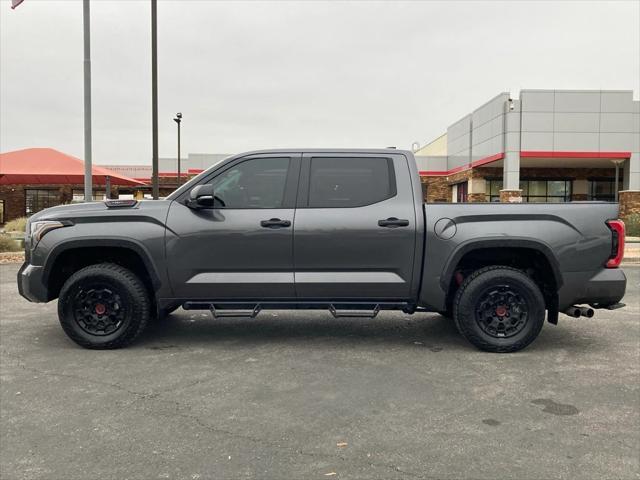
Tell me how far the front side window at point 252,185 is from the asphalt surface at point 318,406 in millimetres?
1498

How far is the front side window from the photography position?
5348mm

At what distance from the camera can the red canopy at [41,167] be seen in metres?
17.2

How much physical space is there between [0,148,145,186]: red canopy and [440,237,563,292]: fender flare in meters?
14.7

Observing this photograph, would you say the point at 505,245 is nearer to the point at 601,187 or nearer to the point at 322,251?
the point at 322,251

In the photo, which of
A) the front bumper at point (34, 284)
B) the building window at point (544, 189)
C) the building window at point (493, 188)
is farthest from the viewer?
the building window at point (544, 189)

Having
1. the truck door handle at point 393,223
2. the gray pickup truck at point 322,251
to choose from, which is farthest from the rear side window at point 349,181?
the truck door handle at point 393,223

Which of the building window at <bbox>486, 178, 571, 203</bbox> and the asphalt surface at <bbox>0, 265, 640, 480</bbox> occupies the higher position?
the building window at <bbox>486, 178, 571, 203</bbox>

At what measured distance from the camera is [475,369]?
472 centimetres

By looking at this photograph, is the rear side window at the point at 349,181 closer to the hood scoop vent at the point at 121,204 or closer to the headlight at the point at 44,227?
the hood scoop vent at the point at 121,204

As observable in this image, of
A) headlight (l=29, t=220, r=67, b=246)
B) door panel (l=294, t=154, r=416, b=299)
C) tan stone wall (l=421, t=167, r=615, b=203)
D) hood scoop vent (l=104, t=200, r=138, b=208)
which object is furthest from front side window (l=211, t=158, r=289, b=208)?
tan stone wall (l=421, t=167, r=615, b=203)

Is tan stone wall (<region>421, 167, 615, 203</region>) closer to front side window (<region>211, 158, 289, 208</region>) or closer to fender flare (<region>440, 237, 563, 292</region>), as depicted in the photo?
fender flare (<region>440, 237, 563, 292</region>)

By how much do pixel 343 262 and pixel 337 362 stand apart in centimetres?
97

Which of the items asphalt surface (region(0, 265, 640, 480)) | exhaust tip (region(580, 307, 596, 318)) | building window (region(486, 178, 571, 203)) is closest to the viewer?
asphalt surface (region(0, 265, 640, 480))

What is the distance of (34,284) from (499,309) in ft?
15.4
